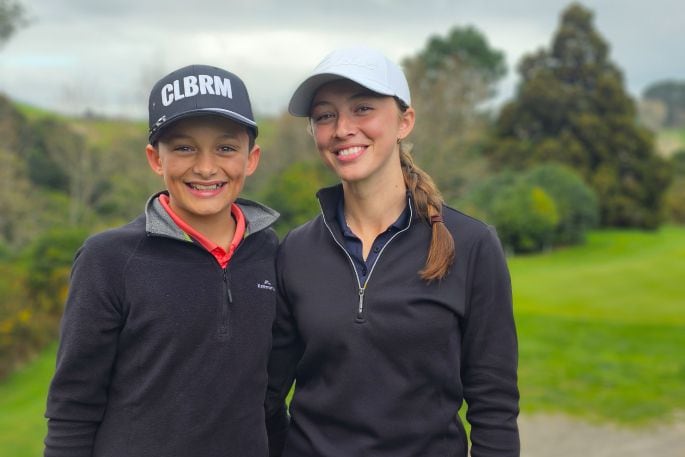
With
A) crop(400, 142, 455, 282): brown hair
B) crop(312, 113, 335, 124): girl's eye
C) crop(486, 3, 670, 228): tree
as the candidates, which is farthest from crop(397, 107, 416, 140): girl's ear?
crop(486, 3, 670, 228): tree

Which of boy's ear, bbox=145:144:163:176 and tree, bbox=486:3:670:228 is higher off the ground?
tree, bbox=486:3:670:228

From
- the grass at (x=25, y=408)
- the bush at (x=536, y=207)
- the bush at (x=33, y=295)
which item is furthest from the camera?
the bush at (x=536, y=207)

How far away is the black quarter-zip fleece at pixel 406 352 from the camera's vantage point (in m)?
2.38

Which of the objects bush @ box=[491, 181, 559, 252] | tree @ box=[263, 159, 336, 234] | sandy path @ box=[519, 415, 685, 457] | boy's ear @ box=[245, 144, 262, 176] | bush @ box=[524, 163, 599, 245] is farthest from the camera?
bush @ box=[524, 163, 599, 245]

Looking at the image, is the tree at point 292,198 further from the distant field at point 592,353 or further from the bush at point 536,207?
the bush at point 536,207

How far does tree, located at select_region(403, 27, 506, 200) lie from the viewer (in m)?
30.8

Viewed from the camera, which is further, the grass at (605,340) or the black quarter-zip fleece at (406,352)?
the grass at (605,340)

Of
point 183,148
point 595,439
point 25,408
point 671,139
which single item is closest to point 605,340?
point 595,439

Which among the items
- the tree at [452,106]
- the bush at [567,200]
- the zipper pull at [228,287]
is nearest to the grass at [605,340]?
the zipper pull at [228,287]

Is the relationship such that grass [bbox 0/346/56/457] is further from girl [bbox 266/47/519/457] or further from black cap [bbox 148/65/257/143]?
black cap [bbox 148/65/257/143]

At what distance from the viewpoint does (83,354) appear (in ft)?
7.20

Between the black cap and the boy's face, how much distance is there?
5 centimetres

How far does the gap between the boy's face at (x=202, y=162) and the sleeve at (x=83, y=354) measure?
1.23 feet

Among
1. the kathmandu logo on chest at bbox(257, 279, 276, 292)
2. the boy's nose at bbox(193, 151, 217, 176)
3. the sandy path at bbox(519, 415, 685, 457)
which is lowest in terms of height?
the sandy path at bbox(519, 415, 685, 457)
